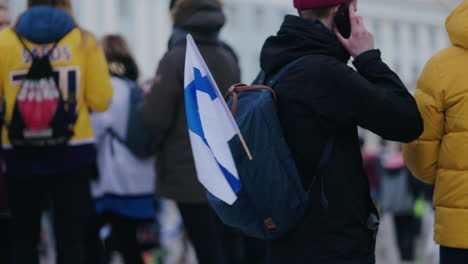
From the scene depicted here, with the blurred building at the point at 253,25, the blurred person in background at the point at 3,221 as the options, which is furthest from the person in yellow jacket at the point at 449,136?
the blurred building at the point at 253,25

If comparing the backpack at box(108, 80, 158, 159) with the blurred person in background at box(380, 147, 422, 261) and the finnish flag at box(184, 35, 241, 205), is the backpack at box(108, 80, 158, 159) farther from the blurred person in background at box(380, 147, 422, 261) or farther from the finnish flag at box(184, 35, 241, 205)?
the blurred person in background at box(380, 147, 422, 261)

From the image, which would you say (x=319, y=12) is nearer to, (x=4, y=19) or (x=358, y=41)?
(x=358, y=41)

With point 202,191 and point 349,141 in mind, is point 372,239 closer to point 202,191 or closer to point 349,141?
point 349,141

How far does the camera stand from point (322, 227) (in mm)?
2736

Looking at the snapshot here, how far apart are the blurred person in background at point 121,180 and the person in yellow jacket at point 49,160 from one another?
48.1 inches

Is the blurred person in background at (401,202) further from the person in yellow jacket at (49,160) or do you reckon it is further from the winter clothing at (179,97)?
the person in yellow jacket at (49,160)

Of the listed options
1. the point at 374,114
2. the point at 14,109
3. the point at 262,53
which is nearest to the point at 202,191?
the point at 14,109

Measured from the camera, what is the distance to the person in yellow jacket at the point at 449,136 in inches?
118

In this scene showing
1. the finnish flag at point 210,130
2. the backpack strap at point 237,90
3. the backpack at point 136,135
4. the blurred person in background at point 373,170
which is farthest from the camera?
the blurred person in background at point 373,170

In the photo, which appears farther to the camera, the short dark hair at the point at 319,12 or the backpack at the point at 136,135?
the backpack at the point at 136,135

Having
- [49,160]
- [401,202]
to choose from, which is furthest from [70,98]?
[401,202]

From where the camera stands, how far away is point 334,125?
108 inches

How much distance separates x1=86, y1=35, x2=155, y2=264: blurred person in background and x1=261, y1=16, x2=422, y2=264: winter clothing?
2.85 meters

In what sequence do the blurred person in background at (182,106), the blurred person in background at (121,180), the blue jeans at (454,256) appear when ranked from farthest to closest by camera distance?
the blurred person in background at (121,180) → the blurred person in background at (182,106) → the blue jeans at (454,256)
